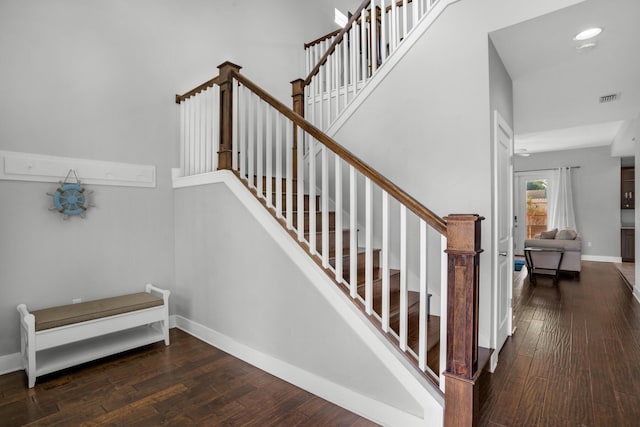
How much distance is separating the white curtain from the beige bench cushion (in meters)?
9.50

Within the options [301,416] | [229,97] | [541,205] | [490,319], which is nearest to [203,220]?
[229,97]

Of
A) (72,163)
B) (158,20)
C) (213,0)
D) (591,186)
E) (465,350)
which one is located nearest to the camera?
(465,350)

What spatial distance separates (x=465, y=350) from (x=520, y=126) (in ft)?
17.0

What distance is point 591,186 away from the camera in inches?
326

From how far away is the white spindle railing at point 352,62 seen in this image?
3.24m

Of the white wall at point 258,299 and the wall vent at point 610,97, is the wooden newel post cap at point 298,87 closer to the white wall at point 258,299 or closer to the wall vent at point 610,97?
the white wall at point 258,299

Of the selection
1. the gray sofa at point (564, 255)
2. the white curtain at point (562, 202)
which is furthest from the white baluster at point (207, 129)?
the white curtain at point (562, 202)

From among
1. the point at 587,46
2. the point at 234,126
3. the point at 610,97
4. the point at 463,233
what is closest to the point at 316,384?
the point at 463,233

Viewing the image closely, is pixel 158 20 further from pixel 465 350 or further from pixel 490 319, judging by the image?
pixel 490 319

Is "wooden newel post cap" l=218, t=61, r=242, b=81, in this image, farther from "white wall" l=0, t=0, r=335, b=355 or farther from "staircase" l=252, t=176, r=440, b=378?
"staircase" l=252, t=176, r=440, b=378

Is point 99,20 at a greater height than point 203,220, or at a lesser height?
greater

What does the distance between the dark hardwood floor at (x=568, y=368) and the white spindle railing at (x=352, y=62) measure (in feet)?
9.57

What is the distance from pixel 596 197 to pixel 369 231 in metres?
9.21

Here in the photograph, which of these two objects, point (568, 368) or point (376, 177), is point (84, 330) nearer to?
point (376, 177)
